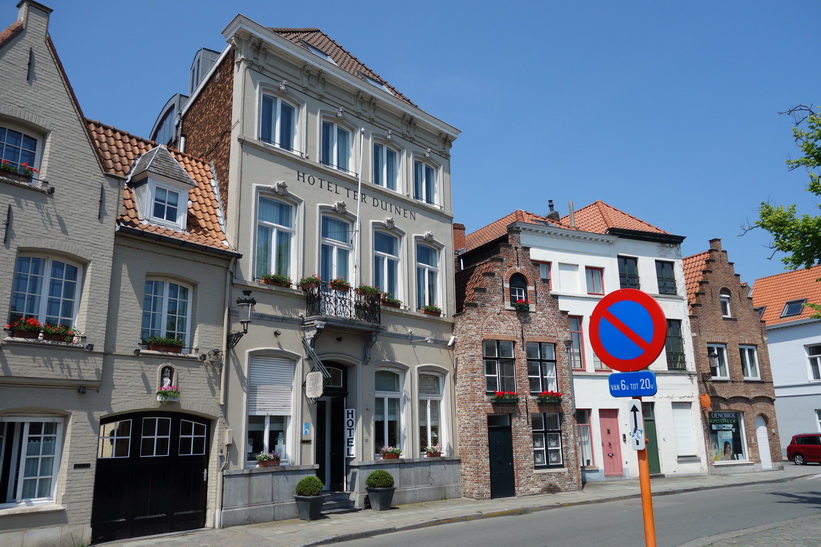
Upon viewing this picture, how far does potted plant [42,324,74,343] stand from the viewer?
1212 cm

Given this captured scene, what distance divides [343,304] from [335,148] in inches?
195

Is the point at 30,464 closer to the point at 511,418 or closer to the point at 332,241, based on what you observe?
the point at 332,241

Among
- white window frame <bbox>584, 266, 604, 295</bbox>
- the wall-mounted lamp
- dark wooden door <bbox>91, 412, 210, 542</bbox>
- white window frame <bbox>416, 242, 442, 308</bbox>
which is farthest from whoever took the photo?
white window frame <bbox>584, 266, 604, 295</bbox>

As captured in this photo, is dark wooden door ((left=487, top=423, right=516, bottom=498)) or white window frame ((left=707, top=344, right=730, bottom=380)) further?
white window frame ((left=707, top=344, right=730, bottom=380))

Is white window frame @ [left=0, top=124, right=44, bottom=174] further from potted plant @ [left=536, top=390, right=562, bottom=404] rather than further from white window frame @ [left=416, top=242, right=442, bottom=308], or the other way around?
potted plant @ [left=536, top=390, right=562, bottom=404]

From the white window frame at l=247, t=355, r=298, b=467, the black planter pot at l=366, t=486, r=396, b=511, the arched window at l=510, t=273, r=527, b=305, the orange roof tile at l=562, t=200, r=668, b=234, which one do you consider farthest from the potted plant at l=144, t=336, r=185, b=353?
the orange roof tile at l=562, t=200, r=668, b=234

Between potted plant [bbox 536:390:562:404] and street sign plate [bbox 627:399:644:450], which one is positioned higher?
potted plant [bbox 536:390:562:404]

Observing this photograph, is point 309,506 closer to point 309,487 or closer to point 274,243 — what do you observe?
point 309,487

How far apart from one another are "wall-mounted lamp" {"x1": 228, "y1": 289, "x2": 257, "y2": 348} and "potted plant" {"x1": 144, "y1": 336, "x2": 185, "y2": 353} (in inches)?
46.4

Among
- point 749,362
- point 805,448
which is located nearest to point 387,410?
point 749,362

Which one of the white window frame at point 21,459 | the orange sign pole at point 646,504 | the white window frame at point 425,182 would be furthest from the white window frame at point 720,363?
the white window frame at point 21,459

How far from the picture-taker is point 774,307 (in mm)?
38500

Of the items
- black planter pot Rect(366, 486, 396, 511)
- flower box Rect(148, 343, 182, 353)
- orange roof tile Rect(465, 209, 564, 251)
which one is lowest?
black planter pot Rect(366, 486, 396, 511)

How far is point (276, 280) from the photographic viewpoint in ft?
53.7
